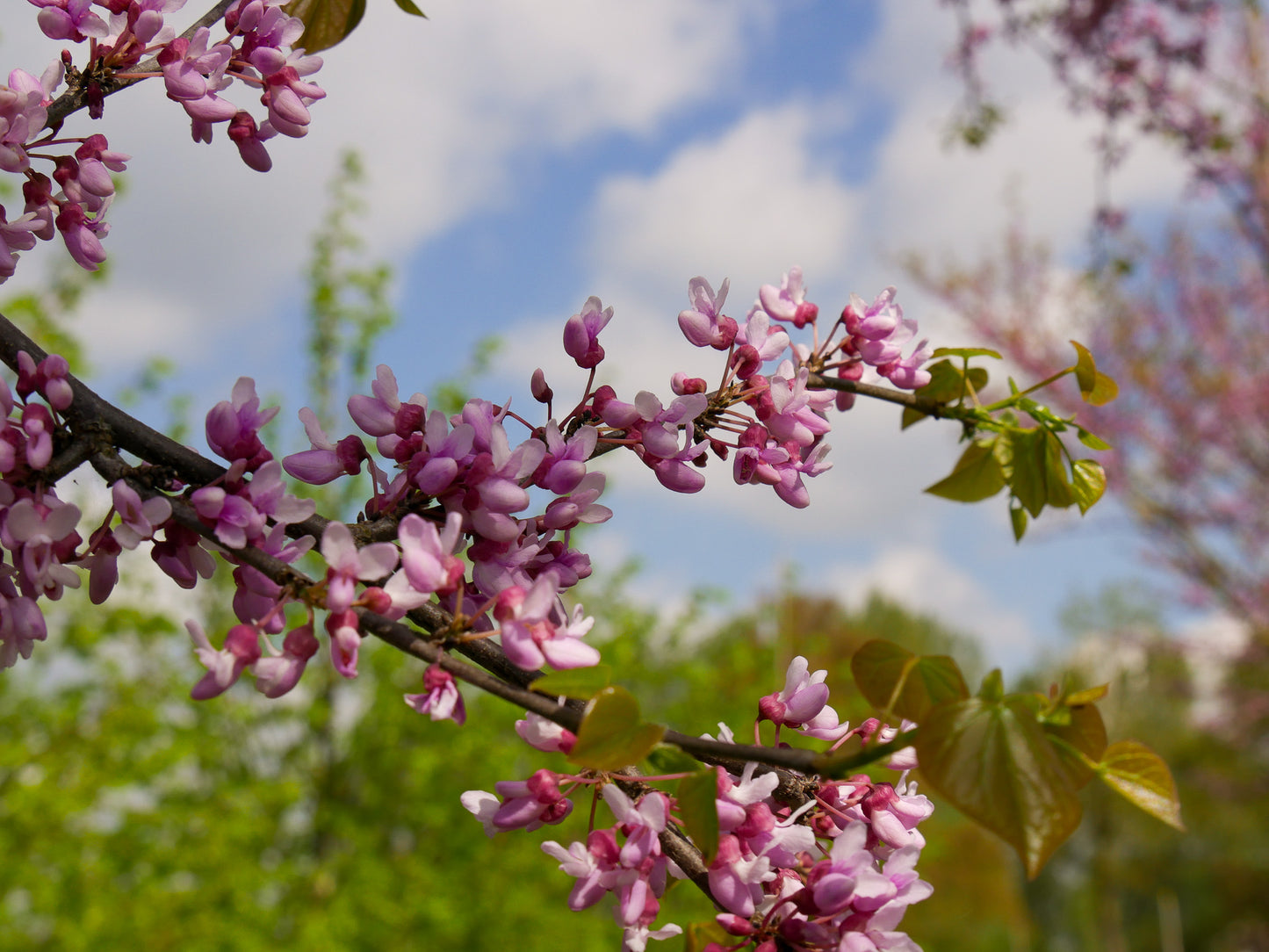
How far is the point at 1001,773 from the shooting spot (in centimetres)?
61

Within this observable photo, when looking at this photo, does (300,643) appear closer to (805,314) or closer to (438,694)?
(438,694)

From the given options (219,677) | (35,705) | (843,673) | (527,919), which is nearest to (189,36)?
(219,677)

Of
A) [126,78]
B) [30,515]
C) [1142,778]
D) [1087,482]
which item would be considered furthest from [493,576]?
[1087,482]

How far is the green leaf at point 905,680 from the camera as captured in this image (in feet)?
2.42

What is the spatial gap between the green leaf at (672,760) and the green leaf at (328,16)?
86 cm

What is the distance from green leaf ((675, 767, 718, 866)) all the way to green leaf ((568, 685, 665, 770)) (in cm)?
5

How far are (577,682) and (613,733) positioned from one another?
0.04 metres

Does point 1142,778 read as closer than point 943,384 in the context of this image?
Yes

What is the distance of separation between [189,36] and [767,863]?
92 cm

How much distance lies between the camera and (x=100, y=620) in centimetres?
692

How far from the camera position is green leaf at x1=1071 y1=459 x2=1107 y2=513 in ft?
3.62

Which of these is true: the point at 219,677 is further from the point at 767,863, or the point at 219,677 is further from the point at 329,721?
the point at 329,721

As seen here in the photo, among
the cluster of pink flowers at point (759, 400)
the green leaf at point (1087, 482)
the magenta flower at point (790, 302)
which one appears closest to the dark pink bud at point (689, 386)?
the cluster of pink flowers at point (759, 400)

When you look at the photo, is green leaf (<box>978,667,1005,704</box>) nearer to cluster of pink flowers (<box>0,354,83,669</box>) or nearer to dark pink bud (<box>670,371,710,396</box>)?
dark pink bud (<box>670,371,710,396</box>)
